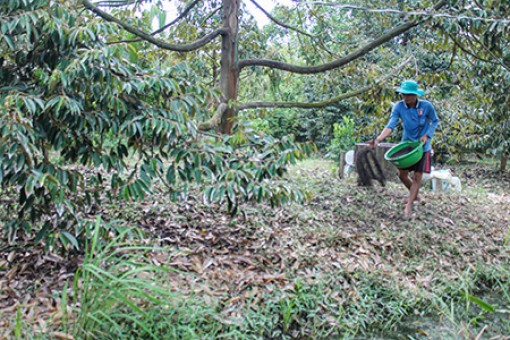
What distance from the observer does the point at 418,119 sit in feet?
15.9

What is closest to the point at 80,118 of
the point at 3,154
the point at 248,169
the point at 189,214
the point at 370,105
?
the point at 3,154

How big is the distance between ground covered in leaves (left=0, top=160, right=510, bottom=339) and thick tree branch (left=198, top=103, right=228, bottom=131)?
822mm

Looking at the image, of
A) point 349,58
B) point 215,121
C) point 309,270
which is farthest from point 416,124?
point 309,270

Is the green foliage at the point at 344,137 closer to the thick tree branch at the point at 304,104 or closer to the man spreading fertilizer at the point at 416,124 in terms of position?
the thick tree branch at the point at 304,104

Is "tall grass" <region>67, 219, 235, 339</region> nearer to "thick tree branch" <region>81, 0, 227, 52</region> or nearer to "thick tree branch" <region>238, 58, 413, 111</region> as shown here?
"thick tree branch" <region>81, 0, 227, 52</region>

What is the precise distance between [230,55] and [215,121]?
102 centimetres

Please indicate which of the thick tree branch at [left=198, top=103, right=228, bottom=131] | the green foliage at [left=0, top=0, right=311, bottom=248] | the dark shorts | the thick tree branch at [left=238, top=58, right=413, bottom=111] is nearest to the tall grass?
the green foliage at [left=0, top=0, right=311, bottom=248]

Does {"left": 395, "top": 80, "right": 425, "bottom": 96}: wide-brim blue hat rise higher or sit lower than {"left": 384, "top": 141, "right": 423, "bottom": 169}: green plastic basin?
higher

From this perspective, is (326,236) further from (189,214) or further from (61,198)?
(61,198)

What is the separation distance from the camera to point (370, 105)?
17.6ft

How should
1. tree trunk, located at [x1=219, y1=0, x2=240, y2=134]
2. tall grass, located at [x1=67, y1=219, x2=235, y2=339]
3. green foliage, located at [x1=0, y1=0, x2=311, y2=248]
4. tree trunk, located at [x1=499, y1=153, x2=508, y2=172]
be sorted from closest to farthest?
tall grass, located at [x1=67, y1=219, x2=235, y2=339], green foliage, located at [x1=0, y1=0, x2=311, y2=248], tree trunk, located at [x1=219, y1=0, x2=240, y2=134], tree trunk, located at [x1=499, y1=153, x2=508, y2=172]

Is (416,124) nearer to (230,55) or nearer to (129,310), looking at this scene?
(230,55)

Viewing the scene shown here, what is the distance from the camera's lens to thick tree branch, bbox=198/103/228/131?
4414 mm

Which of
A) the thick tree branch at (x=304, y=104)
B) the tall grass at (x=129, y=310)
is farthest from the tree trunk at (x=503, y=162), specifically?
the tall grass at (x=129, y=310)
